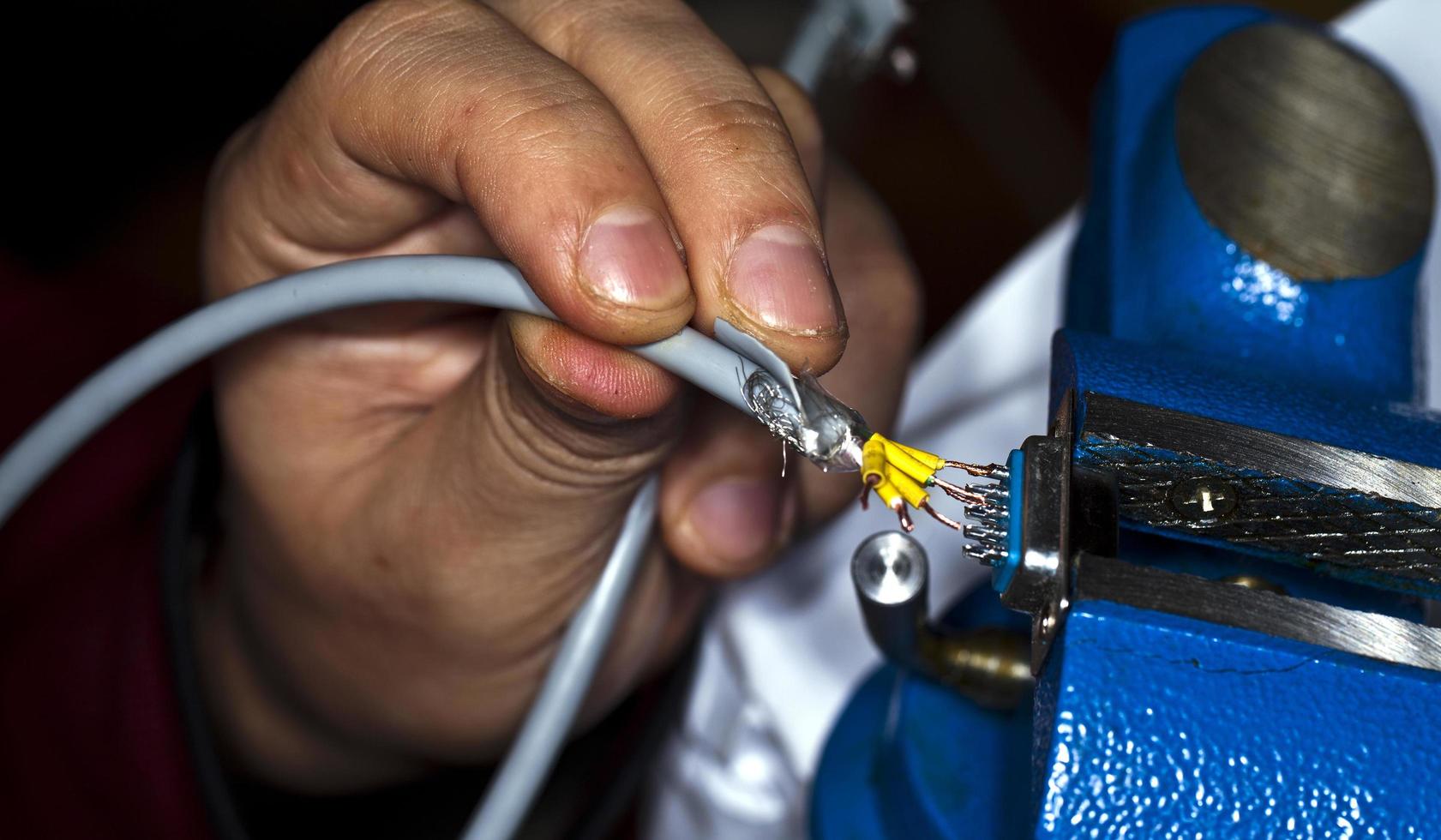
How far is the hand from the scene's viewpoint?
0.34 metres

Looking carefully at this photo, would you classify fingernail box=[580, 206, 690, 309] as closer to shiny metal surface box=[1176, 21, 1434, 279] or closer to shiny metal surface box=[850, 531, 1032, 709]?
shiny metal surface box=[850, 531, 1032, 709]

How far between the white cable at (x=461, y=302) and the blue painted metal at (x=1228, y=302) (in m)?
0.19

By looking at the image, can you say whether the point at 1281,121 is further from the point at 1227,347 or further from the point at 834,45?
the point at 834,45

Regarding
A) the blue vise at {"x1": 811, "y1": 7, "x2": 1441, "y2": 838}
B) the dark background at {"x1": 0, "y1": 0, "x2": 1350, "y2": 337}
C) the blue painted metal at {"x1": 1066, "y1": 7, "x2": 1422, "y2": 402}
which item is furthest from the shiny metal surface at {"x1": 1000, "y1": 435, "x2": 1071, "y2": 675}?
the dark background at {"x1": 0, "y1": 0, "x2": 1350, "y2": 337}

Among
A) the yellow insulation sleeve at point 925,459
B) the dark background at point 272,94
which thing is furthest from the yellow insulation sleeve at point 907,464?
the dark background at point 272,94

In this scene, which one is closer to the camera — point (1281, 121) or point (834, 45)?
point (1281, 121)

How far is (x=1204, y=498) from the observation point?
12.6 inches

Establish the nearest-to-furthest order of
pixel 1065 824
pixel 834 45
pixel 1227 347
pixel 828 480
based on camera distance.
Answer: pixel 1065 824 < pixel 1227 347 < pixel 828 480 < pixel 834 45

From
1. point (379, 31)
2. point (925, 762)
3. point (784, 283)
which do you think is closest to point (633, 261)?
point (784, 283)

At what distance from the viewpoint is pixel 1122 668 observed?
0.28 metres

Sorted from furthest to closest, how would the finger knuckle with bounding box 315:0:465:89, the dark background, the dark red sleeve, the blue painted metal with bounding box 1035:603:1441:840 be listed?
1. the dark background
2. the dark red sleeve
3. the finger knuckle with bounding box 315:0:465:89
4. the blue painted metal with bounding box 1035:603:1441:840

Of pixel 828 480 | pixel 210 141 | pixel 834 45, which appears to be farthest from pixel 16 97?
pixel 828 480

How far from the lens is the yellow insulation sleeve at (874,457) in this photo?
1.05 ft

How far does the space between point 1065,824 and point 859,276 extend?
38 centimetres
